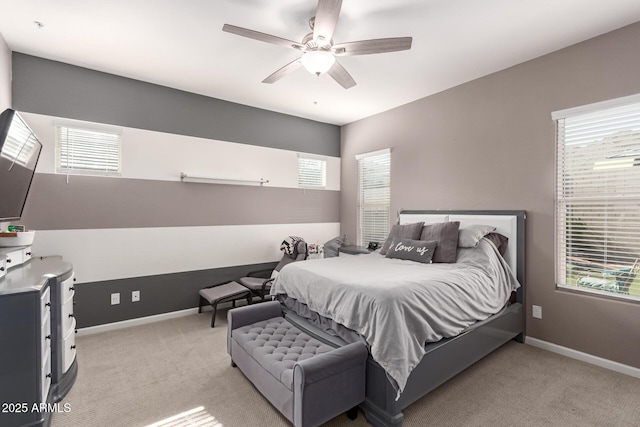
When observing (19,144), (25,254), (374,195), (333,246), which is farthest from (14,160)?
(374,195)

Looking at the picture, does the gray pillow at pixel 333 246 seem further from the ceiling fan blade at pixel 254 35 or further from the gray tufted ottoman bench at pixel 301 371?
the ceiling fan blade at pixel 254 35

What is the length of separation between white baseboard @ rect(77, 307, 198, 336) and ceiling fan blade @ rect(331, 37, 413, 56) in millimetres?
3548

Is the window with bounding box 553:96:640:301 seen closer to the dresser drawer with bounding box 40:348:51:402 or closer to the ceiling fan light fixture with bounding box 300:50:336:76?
the ceiling fan light fixture with bounding box 300:50:336:76

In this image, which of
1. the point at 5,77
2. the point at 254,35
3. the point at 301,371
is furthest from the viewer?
the point at 5,77

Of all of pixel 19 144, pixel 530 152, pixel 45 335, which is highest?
pixel 530 152

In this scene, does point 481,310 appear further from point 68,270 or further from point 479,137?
point 68,270

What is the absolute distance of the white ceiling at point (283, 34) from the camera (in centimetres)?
232

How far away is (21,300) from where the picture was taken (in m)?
1.71

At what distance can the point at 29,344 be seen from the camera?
1737 millimetres

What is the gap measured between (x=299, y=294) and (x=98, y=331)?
2.47 m

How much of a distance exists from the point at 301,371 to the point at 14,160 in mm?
2476

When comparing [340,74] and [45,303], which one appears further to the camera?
[340,74]

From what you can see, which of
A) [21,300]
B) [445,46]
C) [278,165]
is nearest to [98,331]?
[21,300]

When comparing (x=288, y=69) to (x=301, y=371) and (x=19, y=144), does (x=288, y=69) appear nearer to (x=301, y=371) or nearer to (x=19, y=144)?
(x=19, y=144)
